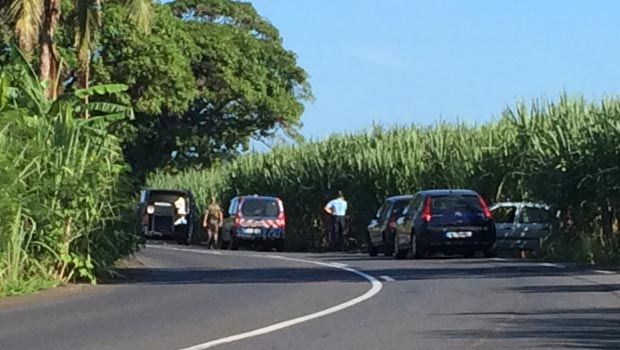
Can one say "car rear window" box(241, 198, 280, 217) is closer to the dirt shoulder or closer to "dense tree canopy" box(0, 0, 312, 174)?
"dense tree canopy" box(0, 0, 312, 174)

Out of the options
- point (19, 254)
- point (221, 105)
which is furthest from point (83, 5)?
point (221, 105)

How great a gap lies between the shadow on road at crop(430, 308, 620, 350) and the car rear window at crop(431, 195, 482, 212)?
600 inches

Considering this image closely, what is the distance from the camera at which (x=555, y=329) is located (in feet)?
47.2

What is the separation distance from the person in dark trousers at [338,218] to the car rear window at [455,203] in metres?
9.77

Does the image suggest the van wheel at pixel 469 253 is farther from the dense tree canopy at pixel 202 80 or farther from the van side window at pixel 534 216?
the dense tree canopy at pixel 202 80

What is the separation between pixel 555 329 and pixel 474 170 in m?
24.3

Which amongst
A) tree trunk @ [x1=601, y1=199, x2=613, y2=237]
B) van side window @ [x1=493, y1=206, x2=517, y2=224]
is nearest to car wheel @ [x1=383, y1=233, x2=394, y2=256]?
van side window @ [x1=493, y1=206, x2=517, y2=224]

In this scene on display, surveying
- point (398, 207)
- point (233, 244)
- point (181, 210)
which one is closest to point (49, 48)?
point (398, 207)

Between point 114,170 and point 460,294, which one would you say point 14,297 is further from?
point 460,294

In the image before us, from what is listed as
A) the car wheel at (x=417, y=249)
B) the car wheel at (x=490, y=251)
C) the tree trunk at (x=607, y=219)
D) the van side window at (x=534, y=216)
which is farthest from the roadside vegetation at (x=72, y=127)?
the tree trunk at (x=607, y=219)

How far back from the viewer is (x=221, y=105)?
6856 centimetres

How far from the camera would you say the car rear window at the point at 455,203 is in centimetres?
3184

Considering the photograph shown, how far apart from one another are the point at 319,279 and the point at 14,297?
17.7ft

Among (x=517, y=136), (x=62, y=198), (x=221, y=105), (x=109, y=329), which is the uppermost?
(x=221, y=105)
